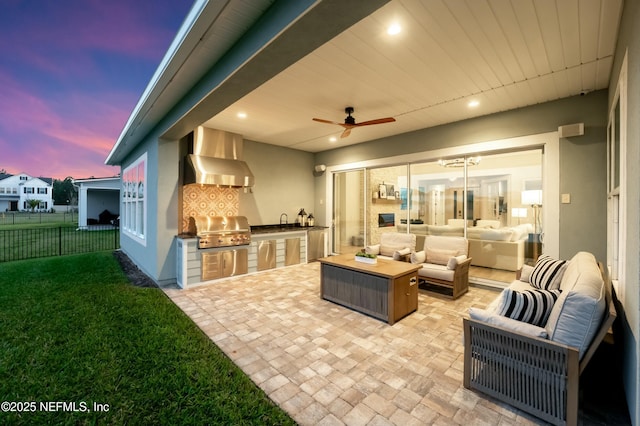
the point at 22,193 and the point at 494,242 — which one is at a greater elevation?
the point at 22,193

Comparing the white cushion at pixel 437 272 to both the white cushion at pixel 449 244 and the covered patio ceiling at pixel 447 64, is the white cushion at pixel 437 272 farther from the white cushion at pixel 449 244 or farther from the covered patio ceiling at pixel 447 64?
the covered patio ceiling at pixel 447 64

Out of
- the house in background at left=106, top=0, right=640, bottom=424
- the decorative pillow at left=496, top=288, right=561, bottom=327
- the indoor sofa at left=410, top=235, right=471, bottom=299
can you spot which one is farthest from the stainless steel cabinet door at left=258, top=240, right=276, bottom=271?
the decorative pillow at left=496, top=288, right=561, bottom=327

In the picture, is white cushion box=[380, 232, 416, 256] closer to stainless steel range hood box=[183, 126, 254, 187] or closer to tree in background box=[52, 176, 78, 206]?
stainless steel range hood box=[183, 126, 254, 187]

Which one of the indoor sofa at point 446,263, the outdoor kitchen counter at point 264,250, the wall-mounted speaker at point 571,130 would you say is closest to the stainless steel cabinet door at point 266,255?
the outdoor kitchen counter at point 264,250

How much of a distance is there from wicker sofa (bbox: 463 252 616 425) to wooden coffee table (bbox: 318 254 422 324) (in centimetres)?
122

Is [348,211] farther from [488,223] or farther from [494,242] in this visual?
[494,242]

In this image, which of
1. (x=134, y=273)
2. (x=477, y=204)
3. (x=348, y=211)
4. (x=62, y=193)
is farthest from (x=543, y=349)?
(x=62, y=193)

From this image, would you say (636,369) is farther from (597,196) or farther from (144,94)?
(144,94)

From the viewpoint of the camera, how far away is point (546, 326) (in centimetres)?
172

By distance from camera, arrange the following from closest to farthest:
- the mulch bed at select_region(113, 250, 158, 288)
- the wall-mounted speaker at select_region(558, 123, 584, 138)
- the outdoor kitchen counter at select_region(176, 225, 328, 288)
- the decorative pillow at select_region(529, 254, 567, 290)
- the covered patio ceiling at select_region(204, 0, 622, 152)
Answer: the covered patio ceiling at select_region(204, 0, 622, 152)
the decorative pillow at select_region(529, 254, 567, 290)
the wall-mounted speaker at select_region(558, 123, 584, 138)
the outdoor kitchen counter at select_region(176, 225, 328, 288)
the mulch bed at select_region(113, 250, 158, 288)

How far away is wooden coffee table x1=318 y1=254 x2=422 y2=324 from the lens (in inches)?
124

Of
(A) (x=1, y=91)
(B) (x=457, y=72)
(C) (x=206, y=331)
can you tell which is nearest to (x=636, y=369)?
(B) (x=457, y=72)

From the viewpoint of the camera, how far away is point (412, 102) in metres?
3.96

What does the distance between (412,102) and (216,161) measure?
3.67 metres
